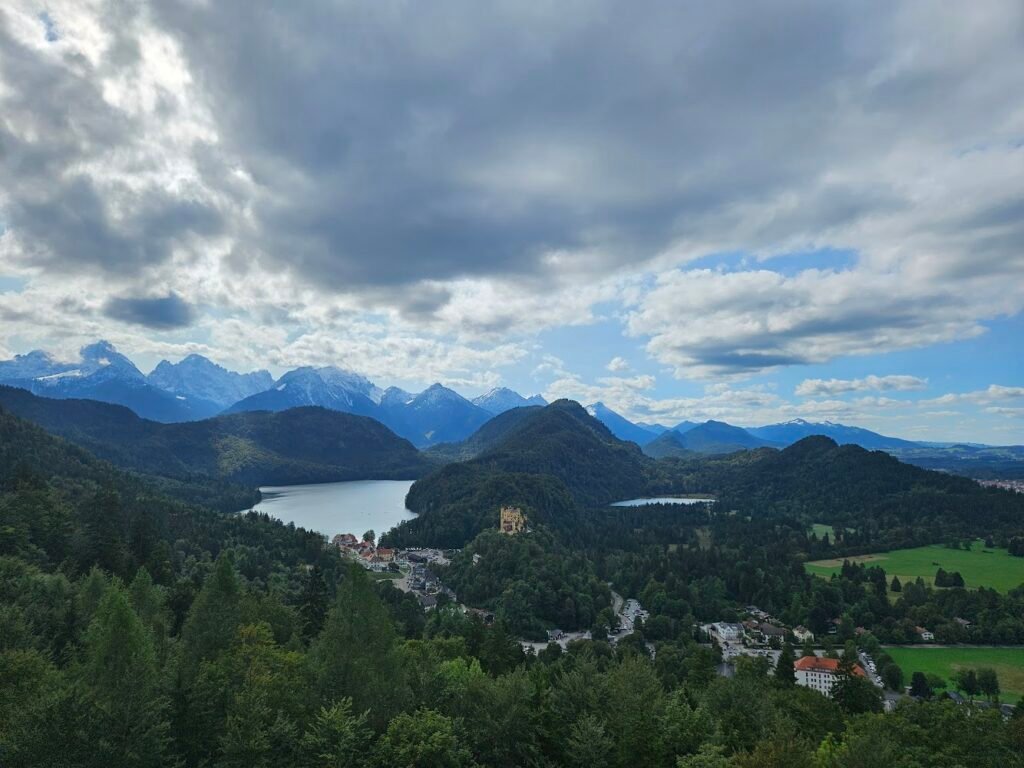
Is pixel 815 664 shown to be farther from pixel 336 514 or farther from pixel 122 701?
pixel 336 514

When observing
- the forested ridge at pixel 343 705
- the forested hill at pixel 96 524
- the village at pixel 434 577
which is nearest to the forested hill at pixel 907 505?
the village at pixel 434 577

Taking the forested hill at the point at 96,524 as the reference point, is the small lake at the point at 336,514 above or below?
below

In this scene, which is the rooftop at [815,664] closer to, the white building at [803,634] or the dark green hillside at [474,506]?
the white building at [803,634]

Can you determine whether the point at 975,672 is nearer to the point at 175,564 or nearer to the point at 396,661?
the point at 396,661

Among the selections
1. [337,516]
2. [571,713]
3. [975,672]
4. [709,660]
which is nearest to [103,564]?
[571,713]

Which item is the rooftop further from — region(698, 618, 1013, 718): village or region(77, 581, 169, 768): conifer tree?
region(77, 581, 169, 768): conifer tree

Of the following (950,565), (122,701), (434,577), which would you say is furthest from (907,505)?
(122,701)
